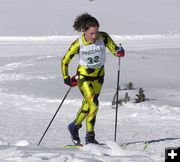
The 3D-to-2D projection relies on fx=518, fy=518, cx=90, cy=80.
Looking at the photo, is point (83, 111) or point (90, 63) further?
point (83, 111)

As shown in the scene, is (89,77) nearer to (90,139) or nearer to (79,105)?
(90,139)

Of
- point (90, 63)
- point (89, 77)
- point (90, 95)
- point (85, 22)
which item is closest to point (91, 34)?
point (85, 22)

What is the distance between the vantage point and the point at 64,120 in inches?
344

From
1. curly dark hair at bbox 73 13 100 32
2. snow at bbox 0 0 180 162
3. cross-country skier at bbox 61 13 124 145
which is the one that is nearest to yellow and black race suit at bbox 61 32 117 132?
cross-country skier at bbox 61 13 124 145

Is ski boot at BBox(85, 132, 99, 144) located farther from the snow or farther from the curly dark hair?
the curly dark hair

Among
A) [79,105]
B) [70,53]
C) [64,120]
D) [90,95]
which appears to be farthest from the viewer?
[79,105]

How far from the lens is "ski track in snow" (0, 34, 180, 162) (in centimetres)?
509

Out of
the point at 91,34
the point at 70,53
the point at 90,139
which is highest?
the point at 91,34

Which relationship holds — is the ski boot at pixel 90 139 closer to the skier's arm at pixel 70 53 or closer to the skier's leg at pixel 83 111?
the skier's leg at pixel 83 111

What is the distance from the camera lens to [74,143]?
6582mm

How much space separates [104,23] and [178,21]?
5.10 meters

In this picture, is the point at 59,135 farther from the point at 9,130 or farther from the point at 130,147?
the point at 130,147

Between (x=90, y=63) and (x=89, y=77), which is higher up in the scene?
(x=90, y=63)

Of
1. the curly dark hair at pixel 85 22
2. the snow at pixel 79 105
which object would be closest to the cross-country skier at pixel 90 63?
the curly dark hair at pixel 85 22
